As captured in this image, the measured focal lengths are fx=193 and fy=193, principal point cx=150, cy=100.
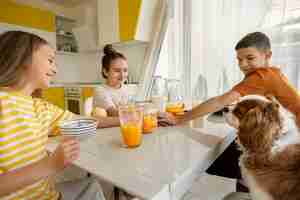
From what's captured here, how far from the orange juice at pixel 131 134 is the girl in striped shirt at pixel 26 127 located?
0.20 meters

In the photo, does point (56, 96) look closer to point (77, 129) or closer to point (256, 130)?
point (77, 129)

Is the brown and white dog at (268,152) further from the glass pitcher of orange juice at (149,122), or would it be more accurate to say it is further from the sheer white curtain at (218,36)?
the sheer white curtain at (218,36)

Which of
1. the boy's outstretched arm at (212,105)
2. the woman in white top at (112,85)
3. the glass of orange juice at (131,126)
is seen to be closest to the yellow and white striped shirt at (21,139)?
the glass of orange juice at (131,126)

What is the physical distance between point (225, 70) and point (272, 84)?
80cm

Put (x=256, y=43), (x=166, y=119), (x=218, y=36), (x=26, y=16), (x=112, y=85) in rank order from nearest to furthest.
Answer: (x=166, y=119) → (x=256, y=43) → (x=112, y=85) → (x=218, y=36) → (x=26, y=16)

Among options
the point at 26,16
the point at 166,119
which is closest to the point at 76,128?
the point at 166,119

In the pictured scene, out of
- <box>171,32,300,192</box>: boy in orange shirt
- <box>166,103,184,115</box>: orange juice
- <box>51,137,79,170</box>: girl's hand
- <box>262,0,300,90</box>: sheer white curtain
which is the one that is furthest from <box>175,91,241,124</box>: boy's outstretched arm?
<box>262,0,300,90</box>: sheer white curtain

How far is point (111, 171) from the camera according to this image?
532 millimetres

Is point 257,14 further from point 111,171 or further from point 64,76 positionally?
point 64,76

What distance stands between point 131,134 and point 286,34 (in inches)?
59.8

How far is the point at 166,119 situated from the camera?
39.1 inches

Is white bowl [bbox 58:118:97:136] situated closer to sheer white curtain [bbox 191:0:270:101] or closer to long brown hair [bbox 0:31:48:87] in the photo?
long brown hair [bbox 0:31:48:87]

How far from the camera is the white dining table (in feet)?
1.54

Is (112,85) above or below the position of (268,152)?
above
